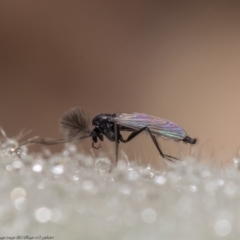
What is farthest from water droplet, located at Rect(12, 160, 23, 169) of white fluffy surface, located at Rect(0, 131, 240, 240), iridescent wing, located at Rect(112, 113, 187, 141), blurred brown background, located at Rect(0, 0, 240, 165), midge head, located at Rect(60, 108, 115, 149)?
blurred brown background, located at Rect(0, 0, 240, 165)

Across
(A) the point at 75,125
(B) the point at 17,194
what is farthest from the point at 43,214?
(A) the point at 75,125

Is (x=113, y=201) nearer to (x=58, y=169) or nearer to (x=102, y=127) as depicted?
(x=58, y=169)

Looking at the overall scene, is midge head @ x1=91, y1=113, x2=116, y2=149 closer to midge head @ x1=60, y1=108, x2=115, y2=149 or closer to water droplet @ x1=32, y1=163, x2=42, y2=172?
midge head @ x1=60, y1=108, x2=115, y2=149

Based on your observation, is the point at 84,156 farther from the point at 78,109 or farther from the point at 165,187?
the point at 78,109

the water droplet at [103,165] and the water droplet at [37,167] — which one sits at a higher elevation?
the water droplet at [103,165]

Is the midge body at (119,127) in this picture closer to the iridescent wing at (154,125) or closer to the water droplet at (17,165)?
the iridescent wing at (154,125)

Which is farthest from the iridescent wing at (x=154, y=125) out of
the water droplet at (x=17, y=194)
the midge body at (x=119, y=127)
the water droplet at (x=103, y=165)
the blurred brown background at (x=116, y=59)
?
the blurred brown background at (x=116, y=59)

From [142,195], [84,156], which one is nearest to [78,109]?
[84,156]
